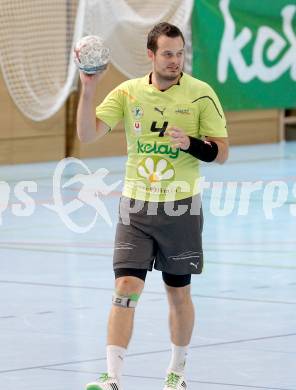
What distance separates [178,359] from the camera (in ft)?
20.4

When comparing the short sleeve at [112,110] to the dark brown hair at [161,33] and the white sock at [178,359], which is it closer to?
the dark brown hair at [161,33]

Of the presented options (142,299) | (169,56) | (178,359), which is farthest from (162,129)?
(142,299)

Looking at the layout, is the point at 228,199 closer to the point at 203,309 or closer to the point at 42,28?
the point at 42,28

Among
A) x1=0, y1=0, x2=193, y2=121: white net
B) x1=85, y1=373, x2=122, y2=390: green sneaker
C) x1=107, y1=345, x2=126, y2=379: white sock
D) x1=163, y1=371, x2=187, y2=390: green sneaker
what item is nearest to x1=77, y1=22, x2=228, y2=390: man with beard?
x1=163, y1=371, x2=187, y2=390: green sneaker

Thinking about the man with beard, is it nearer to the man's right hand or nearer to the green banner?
the man's right hand

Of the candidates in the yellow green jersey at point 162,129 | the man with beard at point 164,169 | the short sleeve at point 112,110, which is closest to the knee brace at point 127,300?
the man with beard at point 164,169

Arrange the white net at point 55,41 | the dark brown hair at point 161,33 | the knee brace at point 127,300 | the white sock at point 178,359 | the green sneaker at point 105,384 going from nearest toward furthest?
the green sneaker at point 105,384, the knee brace at point 127,300, the dark brown hair at point 161,33, the white sock at point 178,359, the white net at point 55,41

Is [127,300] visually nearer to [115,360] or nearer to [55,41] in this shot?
[115,360]

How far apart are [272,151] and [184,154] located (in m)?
12.7

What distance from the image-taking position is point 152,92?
20.4 ft

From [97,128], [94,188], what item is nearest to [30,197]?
[94,188]

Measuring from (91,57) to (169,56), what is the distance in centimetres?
38

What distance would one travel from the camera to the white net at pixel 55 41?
51.1ft

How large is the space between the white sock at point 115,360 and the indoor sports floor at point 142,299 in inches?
14.0
